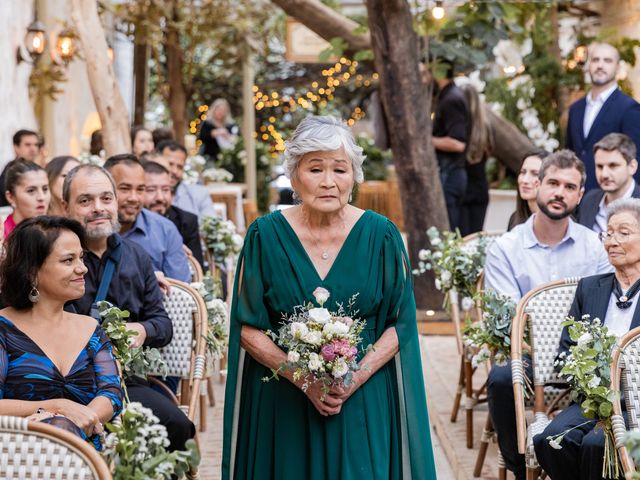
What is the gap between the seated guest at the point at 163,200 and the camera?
7352 millimetres

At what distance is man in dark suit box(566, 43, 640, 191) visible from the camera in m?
8.68

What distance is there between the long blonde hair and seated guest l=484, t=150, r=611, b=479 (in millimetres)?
5097

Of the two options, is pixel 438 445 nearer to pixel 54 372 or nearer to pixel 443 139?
pixel 54 372

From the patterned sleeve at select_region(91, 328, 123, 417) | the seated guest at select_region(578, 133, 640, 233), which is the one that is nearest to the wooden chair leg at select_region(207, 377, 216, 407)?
the seated guest at select_region(578, 133, 640, 233)

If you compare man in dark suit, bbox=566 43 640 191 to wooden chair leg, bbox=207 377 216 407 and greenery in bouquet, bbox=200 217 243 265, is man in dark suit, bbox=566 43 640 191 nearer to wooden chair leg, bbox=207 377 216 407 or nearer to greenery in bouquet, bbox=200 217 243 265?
greenery in bouquet, bbox=200 217 243 265

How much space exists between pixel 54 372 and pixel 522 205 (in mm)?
3738

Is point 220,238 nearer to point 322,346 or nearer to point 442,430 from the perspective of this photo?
point 442,430

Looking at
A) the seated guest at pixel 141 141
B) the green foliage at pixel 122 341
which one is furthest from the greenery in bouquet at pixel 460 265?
the seated guest at pixel 141 141

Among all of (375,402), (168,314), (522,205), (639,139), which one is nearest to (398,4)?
(639,139)

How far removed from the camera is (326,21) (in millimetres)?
12648

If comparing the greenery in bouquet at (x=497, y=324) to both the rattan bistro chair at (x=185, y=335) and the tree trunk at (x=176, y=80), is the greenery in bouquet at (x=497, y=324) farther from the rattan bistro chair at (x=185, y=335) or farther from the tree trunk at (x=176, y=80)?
the tree trunk at (x=176, y=80)

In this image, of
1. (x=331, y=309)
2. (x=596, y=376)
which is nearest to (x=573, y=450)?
(x=596, y=376)

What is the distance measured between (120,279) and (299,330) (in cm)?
168

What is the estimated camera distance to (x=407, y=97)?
34.6 feet
